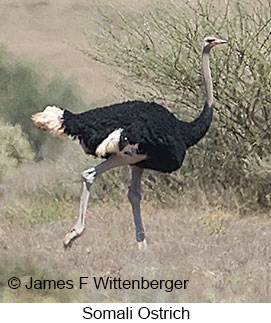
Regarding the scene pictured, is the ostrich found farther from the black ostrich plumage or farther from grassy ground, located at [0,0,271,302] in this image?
grassy ground, located at [0,0,271,302]

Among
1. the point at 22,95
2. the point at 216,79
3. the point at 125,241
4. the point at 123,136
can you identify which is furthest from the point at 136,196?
the point at 22,95

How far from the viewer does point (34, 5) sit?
44.1 meters

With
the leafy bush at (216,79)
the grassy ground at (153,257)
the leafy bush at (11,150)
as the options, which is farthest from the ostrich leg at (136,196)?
the leafy bush at (11,150)

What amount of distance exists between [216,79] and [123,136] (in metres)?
3.26

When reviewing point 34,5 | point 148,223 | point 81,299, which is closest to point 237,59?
point 148,223

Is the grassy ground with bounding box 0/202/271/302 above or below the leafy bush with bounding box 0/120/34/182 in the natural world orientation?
below

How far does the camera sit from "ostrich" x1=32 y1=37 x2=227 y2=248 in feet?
27.2

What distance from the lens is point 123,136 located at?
27.1 ft

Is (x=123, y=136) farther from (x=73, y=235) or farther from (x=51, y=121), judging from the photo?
(x=73, y=235)

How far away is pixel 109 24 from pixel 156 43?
62 centimetres

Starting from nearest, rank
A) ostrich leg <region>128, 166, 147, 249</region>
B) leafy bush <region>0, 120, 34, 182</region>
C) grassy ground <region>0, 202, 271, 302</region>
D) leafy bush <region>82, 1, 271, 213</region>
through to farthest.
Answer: grassy ground <region>0, 202, 271, 302</region>, ostrich leg <region>128, 166, 147, 249</region>, leafy bush <region>82, 1, 271, 213</region>, leafy bush <region>0, 120, 34, 182</region>

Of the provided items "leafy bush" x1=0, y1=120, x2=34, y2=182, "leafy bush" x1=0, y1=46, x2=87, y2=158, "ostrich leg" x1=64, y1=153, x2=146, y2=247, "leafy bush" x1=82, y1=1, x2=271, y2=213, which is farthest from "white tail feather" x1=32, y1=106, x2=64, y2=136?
"leafy bush" x1=0, y1=46, x2=87, y2=158

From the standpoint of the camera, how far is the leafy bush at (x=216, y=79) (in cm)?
1127

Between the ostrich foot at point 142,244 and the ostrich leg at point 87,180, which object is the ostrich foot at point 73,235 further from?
the ostrich foot at point 142,244
